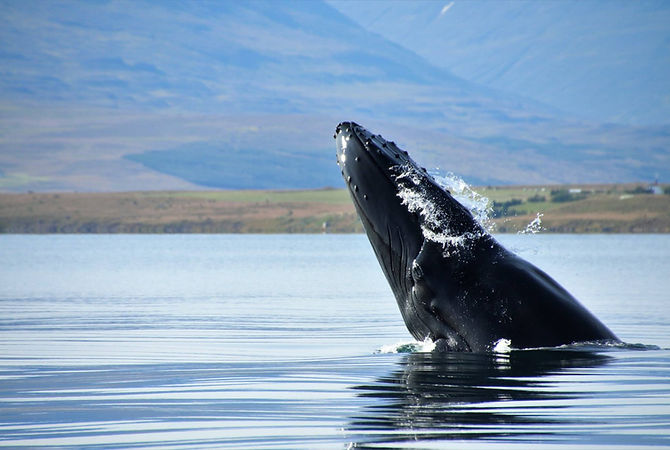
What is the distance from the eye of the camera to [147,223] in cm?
10956

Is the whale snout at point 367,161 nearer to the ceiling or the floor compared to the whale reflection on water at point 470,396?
nearer to the ceiling

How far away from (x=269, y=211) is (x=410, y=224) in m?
99.6

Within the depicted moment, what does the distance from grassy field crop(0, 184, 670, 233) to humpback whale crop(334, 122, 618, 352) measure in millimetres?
74674

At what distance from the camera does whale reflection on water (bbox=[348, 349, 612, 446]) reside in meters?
7.47

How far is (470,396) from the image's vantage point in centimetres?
884

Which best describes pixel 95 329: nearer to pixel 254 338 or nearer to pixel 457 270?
pixel 254 338

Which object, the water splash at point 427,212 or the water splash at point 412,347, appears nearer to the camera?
the water splash at point 427,212

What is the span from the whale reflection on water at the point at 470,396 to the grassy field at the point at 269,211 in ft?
246

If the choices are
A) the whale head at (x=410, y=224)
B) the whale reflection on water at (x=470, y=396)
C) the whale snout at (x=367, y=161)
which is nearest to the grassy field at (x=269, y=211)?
the whale snout at (x=367, y=161)

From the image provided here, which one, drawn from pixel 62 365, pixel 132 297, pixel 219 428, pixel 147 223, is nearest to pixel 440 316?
pixel 219 428

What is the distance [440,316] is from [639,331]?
6.89 meters

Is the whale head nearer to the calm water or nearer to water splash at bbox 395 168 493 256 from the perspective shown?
water splash at bbox 395 168 493 256

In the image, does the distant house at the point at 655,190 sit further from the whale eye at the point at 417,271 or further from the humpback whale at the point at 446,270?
the whale eye at the point at 417,271

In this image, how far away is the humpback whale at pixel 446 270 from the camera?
9.70 metres
